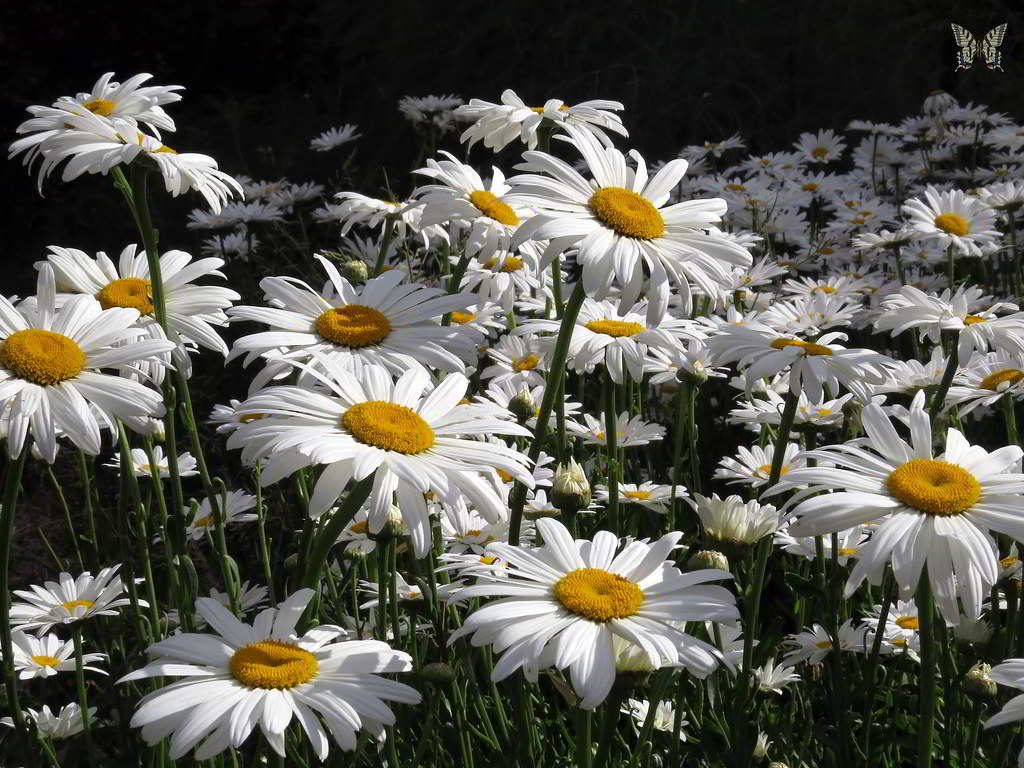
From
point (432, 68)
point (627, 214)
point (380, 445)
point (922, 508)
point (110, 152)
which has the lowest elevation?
point (922, 508)

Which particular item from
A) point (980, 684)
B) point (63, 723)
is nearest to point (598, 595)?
point (980, 684)

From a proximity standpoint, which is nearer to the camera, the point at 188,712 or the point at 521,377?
the point at 188,712

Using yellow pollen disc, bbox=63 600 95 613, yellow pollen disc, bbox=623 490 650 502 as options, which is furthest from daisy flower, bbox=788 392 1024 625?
yellow pollen disc, bbox=63 600 95 613

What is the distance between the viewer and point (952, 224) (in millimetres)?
4484

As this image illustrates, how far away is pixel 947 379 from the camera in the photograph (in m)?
2.48

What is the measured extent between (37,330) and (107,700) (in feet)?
6.51

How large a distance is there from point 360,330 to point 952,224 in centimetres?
312

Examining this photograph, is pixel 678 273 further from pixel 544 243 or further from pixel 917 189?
pixel 917 189

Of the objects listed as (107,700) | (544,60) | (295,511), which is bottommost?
(107,700)

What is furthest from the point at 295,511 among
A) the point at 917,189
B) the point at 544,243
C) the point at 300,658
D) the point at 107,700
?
the point at 917,189

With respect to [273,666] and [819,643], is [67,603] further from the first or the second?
[819,643]

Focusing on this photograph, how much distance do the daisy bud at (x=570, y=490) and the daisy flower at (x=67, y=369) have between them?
2.63 ft

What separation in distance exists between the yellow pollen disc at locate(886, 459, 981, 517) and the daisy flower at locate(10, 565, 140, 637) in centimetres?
179

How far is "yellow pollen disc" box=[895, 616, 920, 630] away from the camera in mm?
2855
